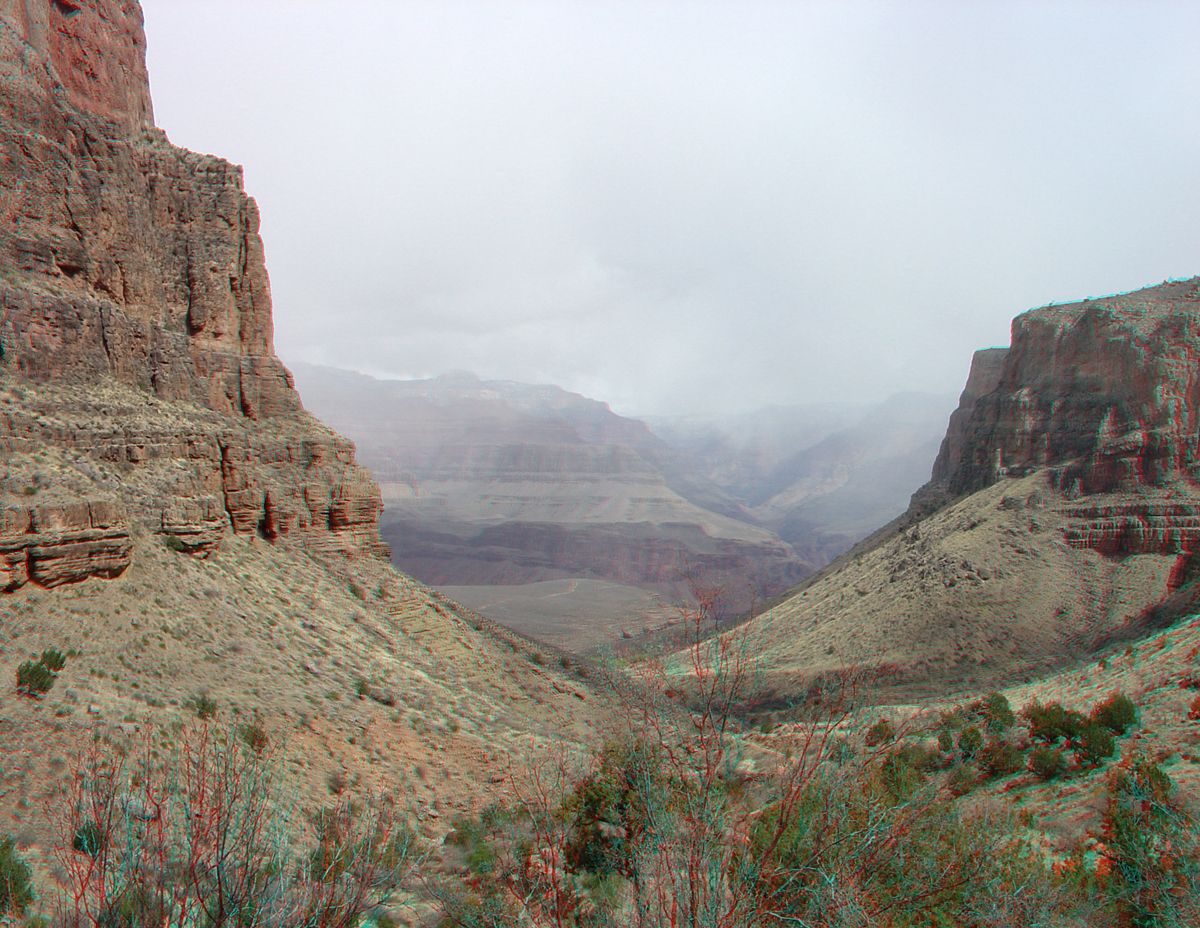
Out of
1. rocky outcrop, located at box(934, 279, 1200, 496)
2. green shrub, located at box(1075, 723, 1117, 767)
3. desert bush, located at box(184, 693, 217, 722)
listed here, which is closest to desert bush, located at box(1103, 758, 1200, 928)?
green shrub, located at box(1075, 723, 1117, 767)

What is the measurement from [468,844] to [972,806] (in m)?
12.5

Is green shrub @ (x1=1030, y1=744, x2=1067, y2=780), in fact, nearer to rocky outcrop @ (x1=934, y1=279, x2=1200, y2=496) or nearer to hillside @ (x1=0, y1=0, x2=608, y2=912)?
hillside @ (x1=0, y1=0, x2=608, y2=912)

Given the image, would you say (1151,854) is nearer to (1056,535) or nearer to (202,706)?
(202,706)

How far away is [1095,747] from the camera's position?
1673 centimetres

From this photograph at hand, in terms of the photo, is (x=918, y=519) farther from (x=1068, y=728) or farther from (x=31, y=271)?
(x=31, y=271)

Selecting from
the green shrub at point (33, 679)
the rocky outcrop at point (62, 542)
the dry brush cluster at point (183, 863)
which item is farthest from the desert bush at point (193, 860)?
the rocky outcrop at point (62, 542)

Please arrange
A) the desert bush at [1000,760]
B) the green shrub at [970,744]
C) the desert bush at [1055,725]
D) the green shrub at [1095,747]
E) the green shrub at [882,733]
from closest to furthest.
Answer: the green shrub at [882,733]
the green shrub at [1095,747]
the desert bush at [1055,725]
the desert bush at [1000,760]
the green shrub at [970,744]

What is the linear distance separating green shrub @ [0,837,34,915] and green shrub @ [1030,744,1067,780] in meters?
20.6

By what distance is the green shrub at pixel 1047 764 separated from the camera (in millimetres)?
16953

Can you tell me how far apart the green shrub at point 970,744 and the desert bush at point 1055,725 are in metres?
1.40

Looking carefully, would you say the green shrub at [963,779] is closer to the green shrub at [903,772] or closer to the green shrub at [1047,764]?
the green shrub at [903,772]

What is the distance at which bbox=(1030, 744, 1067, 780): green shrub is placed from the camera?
55.6ft

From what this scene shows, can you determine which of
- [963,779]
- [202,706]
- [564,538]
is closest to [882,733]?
[963,779]

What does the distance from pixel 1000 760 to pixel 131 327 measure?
3000 centimetres
